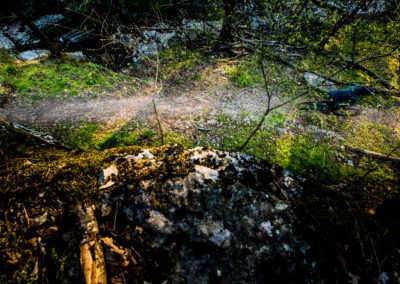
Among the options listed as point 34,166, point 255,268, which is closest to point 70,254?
point 34,166

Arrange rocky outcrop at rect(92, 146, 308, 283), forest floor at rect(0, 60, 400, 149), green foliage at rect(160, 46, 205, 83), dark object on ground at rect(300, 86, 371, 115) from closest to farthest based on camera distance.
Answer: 1. rocky outcrop at rect(92, 146, 308, 283)
2. forest floor at rect(0, 60, 400, 149)
3. dark object on ground at rect(300, 86, 371, 115)
4. green foliage at rect(160, 46, 205, 83)

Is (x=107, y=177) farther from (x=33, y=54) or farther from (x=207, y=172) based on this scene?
(x=33, y=54)

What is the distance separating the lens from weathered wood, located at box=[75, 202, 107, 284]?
1.54m

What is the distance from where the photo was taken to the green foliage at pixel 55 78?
7.15m

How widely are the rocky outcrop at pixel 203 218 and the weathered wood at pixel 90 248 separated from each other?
0.10 metres

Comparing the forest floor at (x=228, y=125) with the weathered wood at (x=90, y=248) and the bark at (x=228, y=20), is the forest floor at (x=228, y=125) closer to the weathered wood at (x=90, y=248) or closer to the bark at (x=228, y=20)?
the bark at (x=228, y=20)

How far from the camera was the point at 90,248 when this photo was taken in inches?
65.2

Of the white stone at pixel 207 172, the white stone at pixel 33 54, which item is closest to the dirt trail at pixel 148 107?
the white stone at pixel 33 54

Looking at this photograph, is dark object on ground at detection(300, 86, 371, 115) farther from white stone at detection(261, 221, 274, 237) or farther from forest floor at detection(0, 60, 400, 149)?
white stone at detection(261, 221, 274, 237)

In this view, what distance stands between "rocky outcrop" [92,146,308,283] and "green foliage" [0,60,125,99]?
628cm

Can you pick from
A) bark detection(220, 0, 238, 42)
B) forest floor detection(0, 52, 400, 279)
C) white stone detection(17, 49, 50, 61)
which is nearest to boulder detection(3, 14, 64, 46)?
white stone detection(17, 49, 50, 61)

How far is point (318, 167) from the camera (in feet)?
19.8

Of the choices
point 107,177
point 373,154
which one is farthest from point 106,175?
point 373,154

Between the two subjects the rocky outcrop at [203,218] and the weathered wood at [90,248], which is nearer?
the weathered wood at [90,248]
